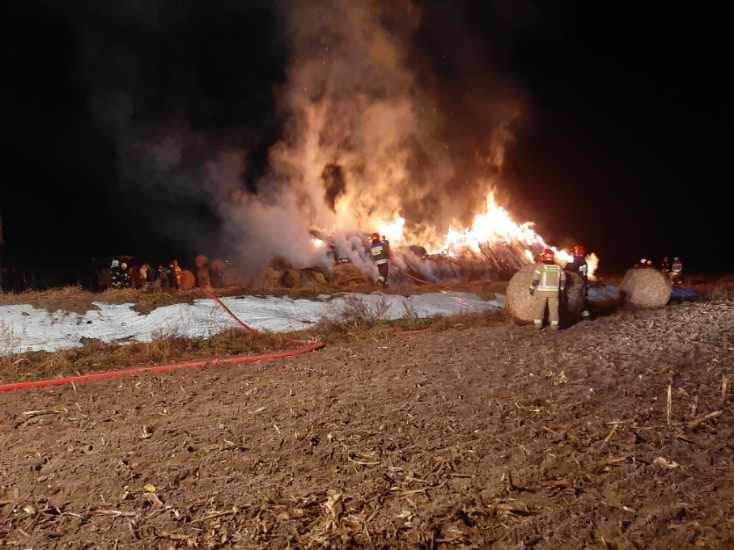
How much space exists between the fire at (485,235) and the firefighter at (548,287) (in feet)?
42.3

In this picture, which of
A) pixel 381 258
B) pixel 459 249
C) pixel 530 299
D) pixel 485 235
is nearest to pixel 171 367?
pixel 530 299

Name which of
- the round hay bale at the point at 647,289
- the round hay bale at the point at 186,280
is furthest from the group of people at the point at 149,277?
the round hay bale at the point at 647,289

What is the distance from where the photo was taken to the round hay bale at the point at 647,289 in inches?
428

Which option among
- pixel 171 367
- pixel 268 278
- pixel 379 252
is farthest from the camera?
pixel 268 278

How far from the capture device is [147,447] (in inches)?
179

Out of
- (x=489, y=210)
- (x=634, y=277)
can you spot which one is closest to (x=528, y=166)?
(x=489, y=210)

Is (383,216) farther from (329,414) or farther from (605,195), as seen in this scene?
(605,195)

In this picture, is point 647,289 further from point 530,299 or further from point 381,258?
point 381,258

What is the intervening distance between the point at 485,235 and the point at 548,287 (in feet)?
48.7

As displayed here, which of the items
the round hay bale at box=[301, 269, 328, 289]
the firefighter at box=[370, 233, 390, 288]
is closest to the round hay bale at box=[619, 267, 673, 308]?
the firefighter at box=[370, 233, 390, 288]

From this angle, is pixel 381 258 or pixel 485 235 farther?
pixel 485 235

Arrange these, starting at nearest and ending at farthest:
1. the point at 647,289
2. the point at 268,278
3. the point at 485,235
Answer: the point at 647,289
the point at 268,278
the point at 485,235

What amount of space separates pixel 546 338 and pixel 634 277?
4319mm

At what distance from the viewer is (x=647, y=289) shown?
35.9 feet
